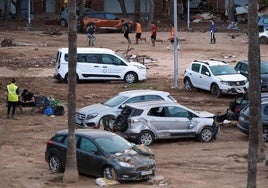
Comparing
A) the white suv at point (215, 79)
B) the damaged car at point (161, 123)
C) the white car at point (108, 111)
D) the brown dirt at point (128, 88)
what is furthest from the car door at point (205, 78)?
the damaged car at point (161, 123)

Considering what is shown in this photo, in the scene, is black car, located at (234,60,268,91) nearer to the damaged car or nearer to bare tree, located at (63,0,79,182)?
the damaged car

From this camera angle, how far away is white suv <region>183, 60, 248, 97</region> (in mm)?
34875

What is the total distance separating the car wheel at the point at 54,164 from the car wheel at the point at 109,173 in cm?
187

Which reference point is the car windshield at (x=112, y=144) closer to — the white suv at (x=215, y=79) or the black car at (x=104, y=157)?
the black car at (x=104, y=157)

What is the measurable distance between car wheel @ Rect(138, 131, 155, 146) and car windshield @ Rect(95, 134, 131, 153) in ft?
13.4

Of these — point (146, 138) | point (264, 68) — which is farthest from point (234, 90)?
point (146, 138)

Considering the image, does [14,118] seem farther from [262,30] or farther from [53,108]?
[262,30]

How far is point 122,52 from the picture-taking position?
158 feet

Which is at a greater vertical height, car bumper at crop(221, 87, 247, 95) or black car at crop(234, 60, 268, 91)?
black car at crop(234, 60, 268, 91)

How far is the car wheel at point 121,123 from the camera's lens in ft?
82.4

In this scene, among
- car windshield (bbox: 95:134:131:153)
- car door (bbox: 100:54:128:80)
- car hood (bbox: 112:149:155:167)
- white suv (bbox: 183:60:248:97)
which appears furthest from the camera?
car door (bbox: 100:54:128:80)

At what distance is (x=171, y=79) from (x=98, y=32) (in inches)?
894

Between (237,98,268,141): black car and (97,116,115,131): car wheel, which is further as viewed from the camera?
(97,116,115,131): car wheel

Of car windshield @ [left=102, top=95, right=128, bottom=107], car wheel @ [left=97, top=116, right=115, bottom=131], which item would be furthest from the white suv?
car wheel @ [left=97, top=116, right=115, bottom=131]
